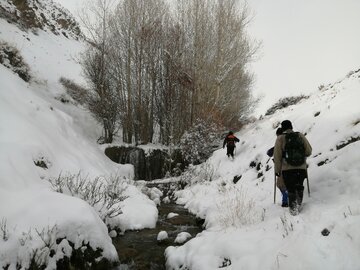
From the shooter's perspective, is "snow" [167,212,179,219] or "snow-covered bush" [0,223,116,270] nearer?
"snow-covered bush" [0,223,116,270]

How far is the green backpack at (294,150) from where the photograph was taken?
622 cm

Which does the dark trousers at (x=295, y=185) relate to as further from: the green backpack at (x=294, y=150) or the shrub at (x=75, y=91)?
the shrub at (x=75, y=91)

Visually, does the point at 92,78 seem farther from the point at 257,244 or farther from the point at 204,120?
the point at 257,244

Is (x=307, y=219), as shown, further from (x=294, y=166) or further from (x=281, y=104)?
(x=281, y=104)

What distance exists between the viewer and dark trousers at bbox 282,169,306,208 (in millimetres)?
6203

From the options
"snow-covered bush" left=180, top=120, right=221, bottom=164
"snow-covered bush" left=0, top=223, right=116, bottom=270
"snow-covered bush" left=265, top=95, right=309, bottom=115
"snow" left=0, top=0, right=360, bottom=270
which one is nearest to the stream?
"snow" left=0, top=0, right=360, bottom=270

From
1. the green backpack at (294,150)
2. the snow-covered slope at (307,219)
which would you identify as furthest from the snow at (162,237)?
the green backpack at (294,150)

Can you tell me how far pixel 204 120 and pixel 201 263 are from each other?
14.8 meters

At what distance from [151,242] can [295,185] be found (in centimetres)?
375

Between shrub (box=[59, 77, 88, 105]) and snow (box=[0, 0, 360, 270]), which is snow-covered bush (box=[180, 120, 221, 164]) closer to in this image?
snow (box=[0, 0, 360, 270])

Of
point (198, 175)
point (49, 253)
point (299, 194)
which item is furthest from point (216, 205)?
point (198, 175)

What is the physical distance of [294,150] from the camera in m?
6.25

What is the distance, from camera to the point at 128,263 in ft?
21.5

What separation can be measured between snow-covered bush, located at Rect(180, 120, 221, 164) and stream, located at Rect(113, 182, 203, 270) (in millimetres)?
7879
